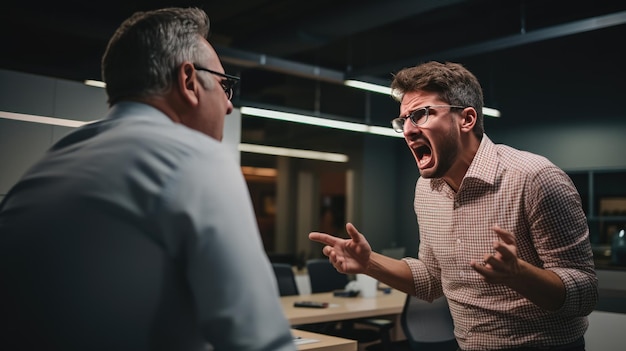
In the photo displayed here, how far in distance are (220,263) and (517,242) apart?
4.03 feet

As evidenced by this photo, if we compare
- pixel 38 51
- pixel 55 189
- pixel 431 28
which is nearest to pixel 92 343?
pixel 55 189

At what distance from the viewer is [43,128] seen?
475 cm

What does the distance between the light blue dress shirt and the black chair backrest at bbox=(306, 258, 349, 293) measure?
14.7 ft

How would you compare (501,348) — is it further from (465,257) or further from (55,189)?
(55,189)

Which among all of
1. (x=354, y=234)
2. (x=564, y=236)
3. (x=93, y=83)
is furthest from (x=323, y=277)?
(x=564, y=236)

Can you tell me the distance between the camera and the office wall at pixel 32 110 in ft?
15.0

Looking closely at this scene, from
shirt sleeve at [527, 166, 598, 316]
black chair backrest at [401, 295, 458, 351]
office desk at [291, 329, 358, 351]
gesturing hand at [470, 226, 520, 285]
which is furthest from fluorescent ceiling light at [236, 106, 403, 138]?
gesturing hand at [470, 226, 520, 285]

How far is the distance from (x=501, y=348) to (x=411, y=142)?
764 millimetres

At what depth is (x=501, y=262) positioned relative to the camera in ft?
4.43

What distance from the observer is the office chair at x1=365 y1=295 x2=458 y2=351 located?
12.9ft

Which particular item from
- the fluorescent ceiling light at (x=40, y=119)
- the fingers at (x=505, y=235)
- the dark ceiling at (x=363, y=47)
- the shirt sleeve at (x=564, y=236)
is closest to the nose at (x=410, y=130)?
the shirt sleeve at (x=564, y=236)

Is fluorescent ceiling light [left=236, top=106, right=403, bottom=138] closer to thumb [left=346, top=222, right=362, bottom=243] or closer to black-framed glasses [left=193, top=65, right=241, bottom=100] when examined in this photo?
thumb [left=346, top=222, right=362, bottom=243]

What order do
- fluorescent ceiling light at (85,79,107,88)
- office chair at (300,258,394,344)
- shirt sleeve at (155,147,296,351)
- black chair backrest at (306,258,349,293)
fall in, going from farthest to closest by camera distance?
black chair backrest at (306,258,349,293) < fluorescent ceiling light at (85,79,107,88) < office chair at (300,258,394,344) < shirt sleeve at (155,147,296,351)

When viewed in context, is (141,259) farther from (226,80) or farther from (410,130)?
(410,130)
